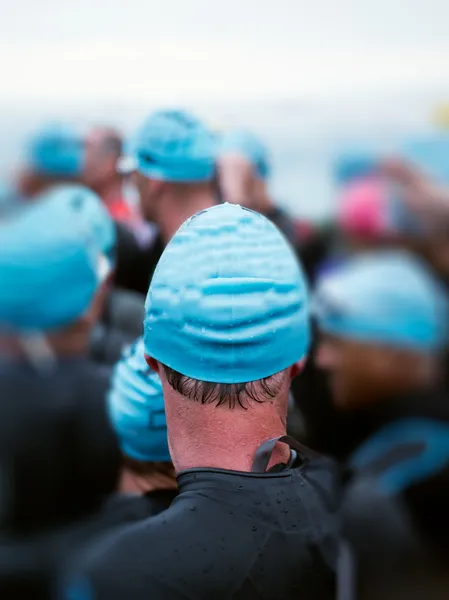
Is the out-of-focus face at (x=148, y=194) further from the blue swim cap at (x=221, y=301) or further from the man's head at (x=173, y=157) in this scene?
the blue swim cap at (x=221, y=301)

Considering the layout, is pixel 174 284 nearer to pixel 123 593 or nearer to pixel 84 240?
pixel 123 593

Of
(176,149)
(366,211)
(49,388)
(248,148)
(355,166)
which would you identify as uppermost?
(176,149)

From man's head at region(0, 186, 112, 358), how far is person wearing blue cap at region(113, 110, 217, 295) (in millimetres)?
409

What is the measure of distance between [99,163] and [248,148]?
781mm

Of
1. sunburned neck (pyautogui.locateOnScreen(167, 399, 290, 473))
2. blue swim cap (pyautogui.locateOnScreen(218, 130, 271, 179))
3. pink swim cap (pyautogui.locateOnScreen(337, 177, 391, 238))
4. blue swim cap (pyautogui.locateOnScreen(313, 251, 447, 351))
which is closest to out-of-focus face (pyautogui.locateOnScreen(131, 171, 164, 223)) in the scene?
blue swim cap (pyautogui.locateOnScreen(313, 251, 447, 351))

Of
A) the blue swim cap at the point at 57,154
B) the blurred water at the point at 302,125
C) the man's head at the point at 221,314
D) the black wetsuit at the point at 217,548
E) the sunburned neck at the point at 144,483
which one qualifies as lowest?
the blurred water at the point at 302,125

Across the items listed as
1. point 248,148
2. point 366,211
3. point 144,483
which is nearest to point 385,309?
point 144,483

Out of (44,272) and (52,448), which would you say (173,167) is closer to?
(44,272)

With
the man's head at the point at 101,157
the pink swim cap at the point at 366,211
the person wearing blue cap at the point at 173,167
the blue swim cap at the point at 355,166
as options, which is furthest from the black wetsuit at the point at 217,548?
the blue swim cap at the point at 355,166

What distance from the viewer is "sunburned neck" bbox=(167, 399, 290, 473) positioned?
856 millimetres

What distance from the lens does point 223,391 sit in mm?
861

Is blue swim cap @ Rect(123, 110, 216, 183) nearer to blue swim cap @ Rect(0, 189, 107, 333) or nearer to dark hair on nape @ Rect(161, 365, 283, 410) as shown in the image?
blue swim cap @ Rect(0, 189, 107, 333)

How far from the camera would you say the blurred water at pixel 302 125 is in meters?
5.71

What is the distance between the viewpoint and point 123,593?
0.80m
